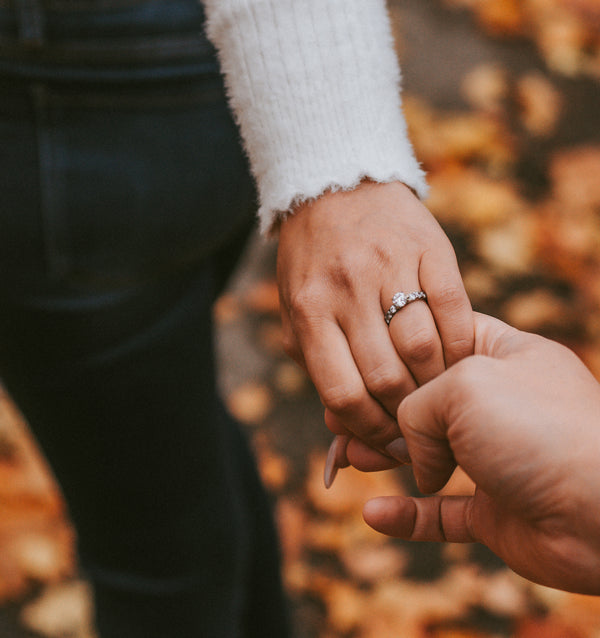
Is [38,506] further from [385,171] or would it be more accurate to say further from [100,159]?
[385,171]

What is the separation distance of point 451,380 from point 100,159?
44 cm

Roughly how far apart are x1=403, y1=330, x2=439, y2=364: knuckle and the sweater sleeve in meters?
0.14

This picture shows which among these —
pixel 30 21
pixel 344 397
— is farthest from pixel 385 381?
pixel 30 21

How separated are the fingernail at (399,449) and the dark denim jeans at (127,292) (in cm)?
34

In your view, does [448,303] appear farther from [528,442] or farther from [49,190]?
A: [49,190]

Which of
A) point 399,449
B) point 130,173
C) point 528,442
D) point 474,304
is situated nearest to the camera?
point 528,442

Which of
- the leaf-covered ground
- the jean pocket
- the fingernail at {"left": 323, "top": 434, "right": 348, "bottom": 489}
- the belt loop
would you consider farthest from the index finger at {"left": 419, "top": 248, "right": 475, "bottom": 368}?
the leaf-covered ground

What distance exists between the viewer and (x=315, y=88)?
1.96ft

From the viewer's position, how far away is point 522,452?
1.68 ft

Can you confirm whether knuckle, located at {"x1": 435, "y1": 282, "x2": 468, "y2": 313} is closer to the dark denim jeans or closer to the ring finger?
the ring finger

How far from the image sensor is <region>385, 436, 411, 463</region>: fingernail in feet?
2.09

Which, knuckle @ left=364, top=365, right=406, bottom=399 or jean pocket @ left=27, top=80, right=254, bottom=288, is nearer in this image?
knuckle @ left=364, top=365, right=406, bottom=399

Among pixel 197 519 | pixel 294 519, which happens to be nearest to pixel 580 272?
pixel 294 519

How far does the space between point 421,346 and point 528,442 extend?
12cm
